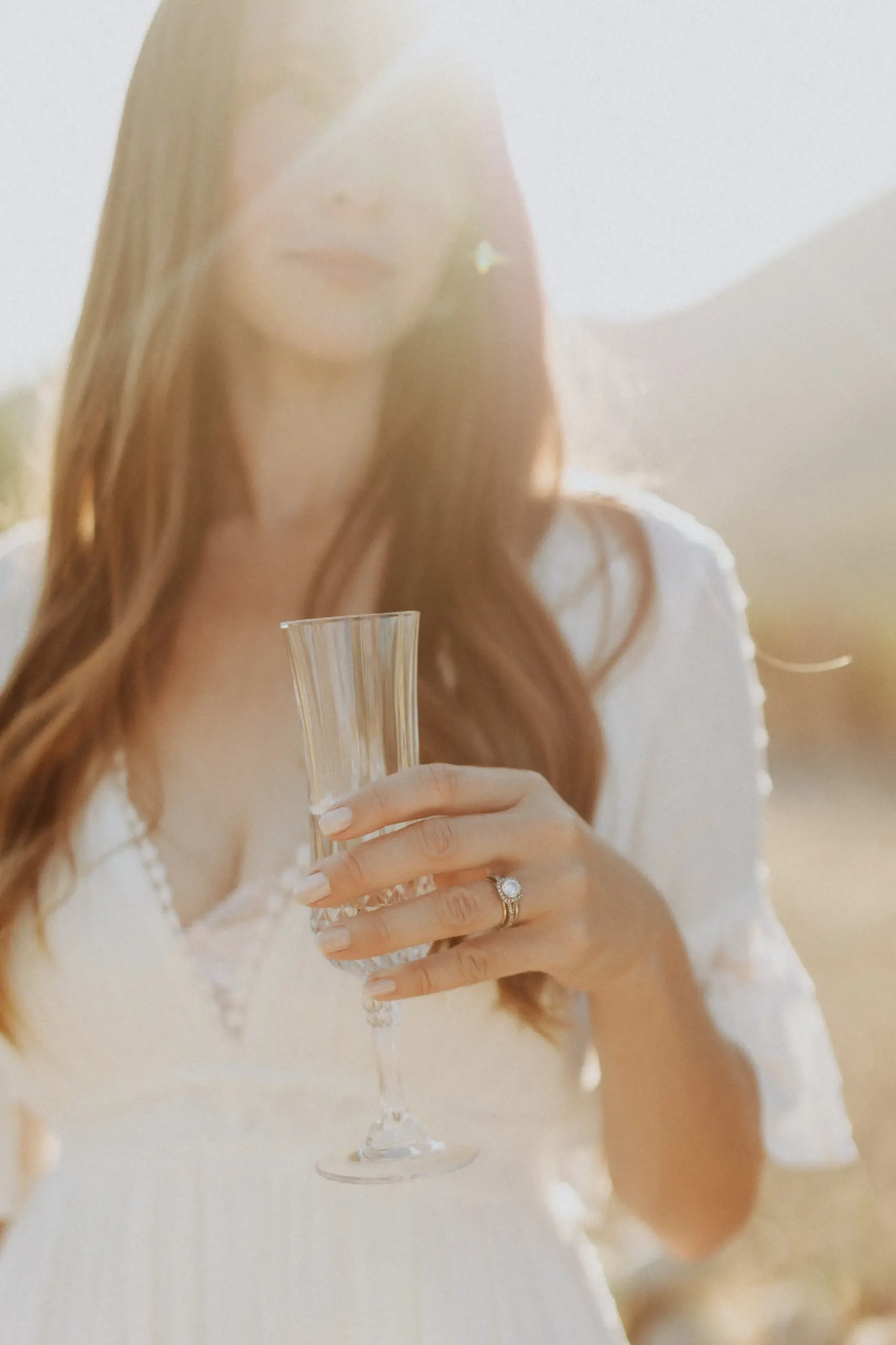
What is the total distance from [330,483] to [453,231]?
0.53 m

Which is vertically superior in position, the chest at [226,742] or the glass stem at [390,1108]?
the chest at [226,742]

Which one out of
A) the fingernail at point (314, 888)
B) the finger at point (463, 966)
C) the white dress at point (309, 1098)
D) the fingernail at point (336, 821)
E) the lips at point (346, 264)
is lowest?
the white dress at point (309, 1098)

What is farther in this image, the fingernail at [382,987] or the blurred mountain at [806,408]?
the blurred mountain at [806,408]

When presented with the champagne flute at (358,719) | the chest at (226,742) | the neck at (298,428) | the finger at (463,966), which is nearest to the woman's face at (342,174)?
the neck at (298,428)

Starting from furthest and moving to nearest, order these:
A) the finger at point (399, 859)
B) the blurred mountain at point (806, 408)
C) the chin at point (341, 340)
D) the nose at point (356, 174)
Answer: the blurred mountain at point (806, 408) → the chin at point (341, 340) → the nose at point (356, 174) → the finger at point (399, 859)

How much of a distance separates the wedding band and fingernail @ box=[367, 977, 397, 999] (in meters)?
0.14

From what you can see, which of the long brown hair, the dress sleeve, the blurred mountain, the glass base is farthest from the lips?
the blurred mountain

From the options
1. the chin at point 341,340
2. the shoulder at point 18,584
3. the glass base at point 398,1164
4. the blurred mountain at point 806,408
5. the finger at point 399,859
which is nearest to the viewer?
the finger at point 399,859

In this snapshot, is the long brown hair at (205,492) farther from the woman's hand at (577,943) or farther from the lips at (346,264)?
the woman's hand at (577,943)

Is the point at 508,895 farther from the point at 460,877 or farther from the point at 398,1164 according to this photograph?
the point at 398,1164

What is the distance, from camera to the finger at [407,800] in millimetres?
1639

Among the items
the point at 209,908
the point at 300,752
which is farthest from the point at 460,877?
the point at 300,752

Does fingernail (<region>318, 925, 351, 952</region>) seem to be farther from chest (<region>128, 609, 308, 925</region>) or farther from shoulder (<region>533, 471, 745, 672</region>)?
shoulder (<region>533, 471, 745, 672</region>)

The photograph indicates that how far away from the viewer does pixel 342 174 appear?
246 cm
